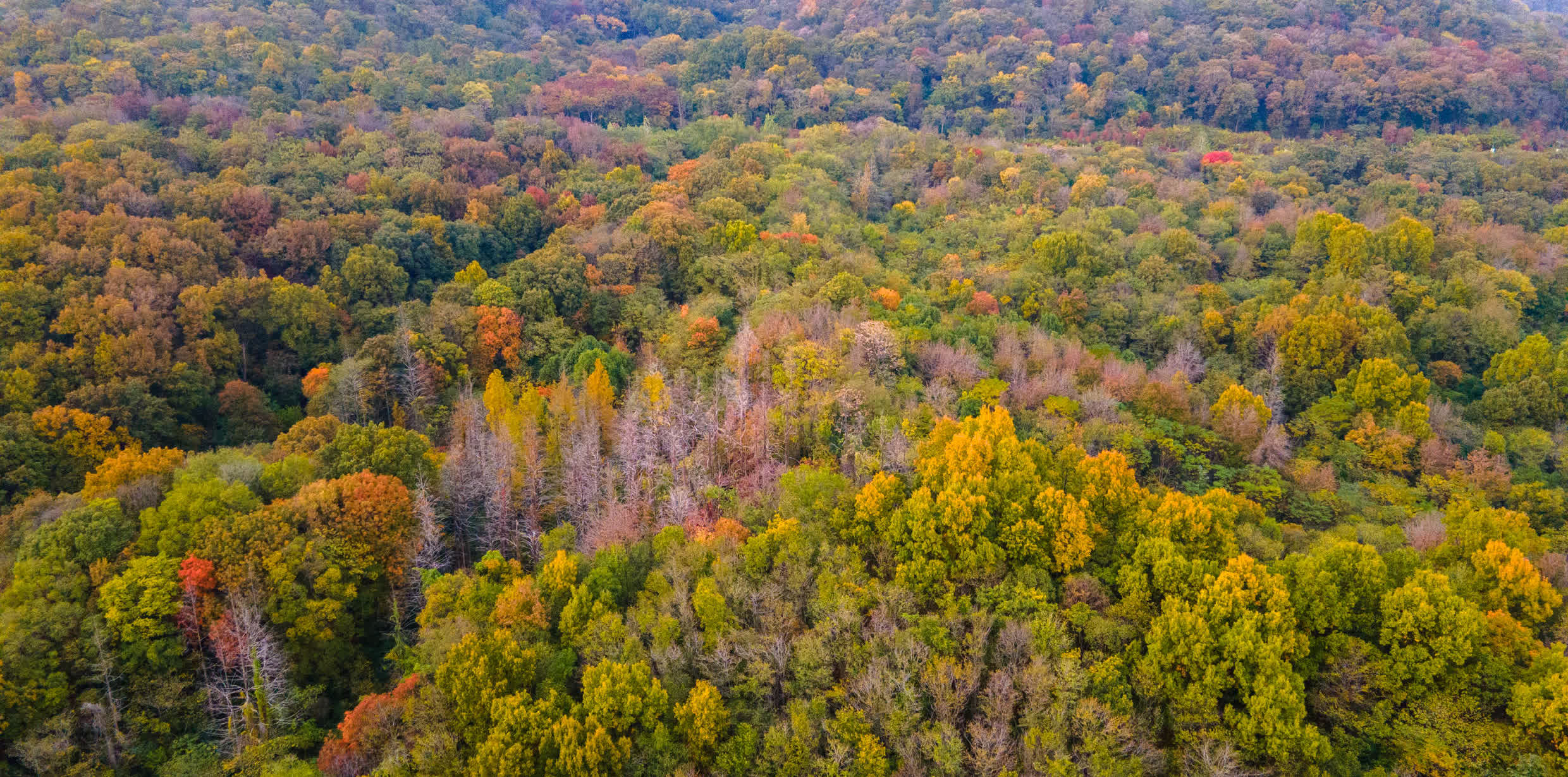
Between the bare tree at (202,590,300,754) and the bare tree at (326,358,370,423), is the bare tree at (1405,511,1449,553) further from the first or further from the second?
the bare tree at (326,358,370,423)

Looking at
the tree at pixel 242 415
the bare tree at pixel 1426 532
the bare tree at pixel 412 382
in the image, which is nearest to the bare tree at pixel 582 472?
the bare tree at pixel 412 382

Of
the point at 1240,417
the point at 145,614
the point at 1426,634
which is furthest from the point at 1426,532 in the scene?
the point at 145,614

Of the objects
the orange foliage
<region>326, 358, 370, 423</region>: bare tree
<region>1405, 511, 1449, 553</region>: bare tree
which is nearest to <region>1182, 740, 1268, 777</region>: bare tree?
<region>1405, 511, 1449, 553</region>: bare tree

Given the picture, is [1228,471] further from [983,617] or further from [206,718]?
[206,718]

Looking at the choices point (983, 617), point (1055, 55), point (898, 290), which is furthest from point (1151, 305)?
point (1055, 55)

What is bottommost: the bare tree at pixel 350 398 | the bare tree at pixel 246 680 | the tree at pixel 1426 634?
the bare tree at pixel 246 680

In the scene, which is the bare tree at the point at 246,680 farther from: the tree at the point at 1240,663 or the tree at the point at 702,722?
the tree at the point at 1240,663

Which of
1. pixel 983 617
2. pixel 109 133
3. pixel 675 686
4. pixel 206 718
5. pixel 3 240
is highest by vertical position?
pixel 109 133

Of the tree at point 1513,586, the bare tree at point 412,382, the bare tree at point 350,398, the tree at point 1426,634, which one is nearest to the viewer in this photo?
the tree at point 1426,634
